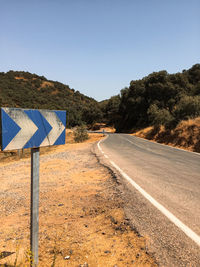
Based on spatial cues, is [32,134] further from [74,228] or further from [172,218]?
[172,218]

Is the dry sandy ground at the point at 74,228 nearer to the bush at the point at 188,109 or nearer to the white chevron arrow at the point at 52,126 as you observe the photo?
the white chevron arrow at the point at 52,126

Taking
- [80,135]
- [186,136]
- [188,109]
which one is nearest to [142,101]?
[80,135]

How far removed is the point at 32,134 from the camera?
2172mm

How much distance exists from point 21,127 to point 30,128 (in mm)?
109

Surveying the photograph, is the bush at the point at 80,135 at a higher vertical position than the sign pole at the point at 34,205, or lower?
lower

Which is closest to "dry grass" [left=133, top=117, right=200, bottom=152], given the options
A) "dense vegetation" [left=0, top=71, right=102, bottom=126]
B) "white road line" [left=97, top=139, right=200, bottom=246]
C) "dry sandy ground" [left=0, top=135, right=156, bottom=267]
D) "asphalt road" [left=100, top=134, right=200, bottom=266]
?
"asphalt road" [left=100, top=134, right=200, bottom=266]

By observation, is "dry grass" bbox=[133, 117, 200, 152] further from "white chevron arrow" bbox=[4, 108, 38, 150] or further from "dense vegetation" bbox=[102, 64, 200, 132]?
"white chevron arrow" bbox=[4, 108, 38, 150]

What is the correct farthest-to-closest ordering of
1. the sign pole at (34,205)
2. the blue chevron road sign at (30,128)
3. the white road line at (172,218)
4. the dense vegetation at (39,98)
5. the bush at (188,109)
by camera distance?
the dense vegetation at (39,98), the bush at (188,109), the white road line at (172,218), the sign pole at (34,205), the blue chevron road sign at (30,128)

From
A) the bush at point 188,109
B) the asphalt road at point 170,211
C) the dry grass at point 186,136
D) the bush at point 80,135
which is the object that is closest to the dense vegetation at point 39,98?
→ the bush at point 80,135

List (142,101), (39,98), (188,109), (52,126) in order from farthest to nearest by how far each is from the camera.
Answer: (39,98), (142,101), (188,109), (52,126)

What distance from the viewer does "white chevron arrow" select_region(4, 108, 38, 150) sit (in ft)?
6.56

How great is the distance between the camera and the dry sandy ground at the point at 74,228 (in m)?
2.41

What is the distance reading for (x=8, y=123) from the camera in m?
1.96

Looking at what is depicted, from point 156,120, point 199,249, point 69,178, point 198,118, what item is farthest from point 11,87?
point 199,249
